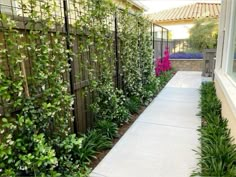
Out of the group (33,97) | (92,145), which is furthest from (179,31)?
(33,97)

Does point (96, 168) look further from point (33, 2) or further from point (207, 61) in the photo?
point (207, 61)

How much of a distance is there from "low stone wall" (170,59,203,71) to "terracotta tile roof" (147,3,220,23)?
3442 mm

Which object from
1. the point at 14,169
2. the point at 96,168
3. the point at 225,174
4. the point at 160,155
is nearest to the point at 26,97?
the point at 14,169

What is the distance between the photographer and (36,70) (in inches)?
83.1

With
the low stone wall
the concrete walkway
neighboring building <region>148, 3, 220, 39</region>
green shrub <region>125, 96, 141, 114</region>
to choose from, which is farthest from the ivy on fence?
neighboring building <region>148, 3, 220, 39</region>

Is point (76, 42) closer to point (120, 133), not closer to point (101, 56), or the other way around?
point (101, 56)

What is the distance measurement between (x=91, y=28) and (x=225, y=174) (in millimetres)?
2515

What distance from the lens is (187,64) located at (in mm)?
10891

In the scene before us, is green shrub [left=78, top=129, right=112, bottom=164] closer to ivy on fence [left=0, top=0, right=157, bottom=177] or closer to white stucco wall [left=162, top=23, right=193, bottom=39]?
ivy on fence [left=0, top=0, right=157, bottom=177]

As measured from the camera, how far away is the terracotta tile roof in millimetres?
12947

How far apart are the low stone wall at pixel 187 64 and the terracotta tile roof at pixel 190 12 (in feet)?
11.3

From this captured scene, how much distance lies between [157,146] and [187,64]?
863cm

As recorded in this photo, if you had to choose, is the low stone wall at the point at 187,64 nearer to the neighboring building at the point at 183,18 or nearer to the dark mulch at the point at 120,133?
the neighboring building at the point at 183,18

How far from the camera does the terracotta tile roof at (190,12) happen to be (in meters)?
12.9
